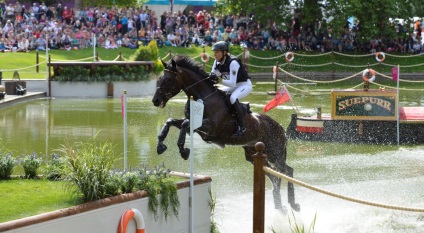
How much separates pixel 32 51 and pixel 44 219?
1207 inches

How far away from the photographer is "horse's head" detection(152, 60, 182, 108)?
12617mm

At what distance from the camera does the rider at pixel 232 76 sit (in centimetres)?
1337

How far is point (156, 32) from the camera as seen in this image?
42.2 meters

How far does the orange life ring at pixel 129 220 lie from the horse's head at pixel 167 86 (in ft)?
11.5

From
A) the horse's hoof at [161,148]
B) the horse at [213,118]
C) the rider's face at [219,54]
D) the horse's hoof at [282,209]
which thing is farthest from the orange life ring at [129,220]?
the rider's face at [219,54]

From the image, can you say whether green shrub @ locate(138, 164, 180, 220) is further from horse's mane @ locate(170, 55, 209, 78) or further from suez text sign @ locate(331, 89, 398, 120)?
suez text sign @ locate(331, 89, 398, 120)

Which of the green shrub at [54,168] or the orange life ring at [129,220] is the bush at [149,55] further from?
the orange life ring at [129,220]

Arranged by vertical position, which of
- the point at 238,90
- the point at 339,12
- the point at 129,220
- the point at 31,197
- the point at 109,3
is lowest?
the point at 129,220

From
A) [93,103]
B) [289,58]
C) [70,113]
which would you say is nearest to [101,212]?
[70,113]

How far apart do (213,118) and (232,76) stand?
789 mm

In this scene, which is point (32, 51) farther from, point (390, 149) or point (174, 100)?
point (390, 149)

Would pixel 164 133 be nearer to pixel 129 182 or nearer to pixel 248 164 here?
pixel 129 182

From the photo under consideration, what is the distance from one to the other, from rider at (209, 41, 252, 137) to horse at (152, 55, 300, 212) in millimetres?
101

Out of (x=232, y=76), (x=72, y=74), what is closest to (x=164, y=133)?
(x=232, y=76)
